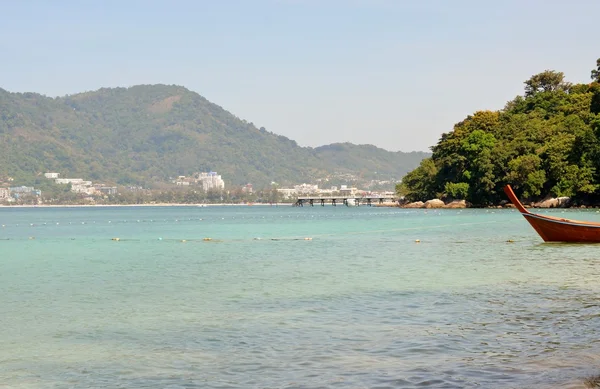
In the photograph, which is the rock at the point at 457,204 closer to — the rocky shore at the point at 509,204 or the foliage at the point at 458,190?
the rocky shore at the point at 509,204

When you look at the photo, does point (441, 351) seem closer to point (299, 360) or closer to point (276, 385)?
point (299, 360)

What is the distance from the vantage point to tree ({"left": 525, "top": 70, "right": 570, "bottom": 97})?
18238cm

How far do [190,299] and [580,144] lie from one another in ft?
358

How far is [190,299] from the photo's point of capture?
78.8 feet

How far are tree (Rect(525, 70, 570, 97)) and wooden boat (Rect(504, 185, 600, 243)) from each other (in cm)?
14432

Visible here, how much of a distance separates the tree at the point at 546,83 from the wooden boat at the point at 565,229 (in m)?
144

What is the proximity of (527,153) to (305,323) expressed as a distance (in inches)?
4768

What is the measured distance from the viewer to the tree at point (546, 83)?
182m

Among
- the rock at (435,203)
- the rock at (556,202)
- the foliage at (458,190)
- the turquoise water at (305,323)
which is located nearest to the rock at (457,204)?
the foliage at (458,190)

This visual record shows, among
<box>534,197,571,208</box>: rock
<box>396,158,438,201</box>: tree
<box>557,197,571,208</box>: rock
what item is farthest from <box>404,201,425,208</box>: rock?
<box>557,197,571,208</box>: rock

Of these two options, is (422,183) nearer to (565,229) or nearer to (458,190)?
(458,190)

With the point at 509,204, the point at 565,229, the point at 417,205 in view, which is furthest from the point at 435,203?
the point at 565,229

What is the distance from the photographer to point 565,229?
142ft

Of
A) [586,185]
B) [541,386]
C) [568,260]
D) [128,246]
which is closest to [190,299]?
[541,386]
